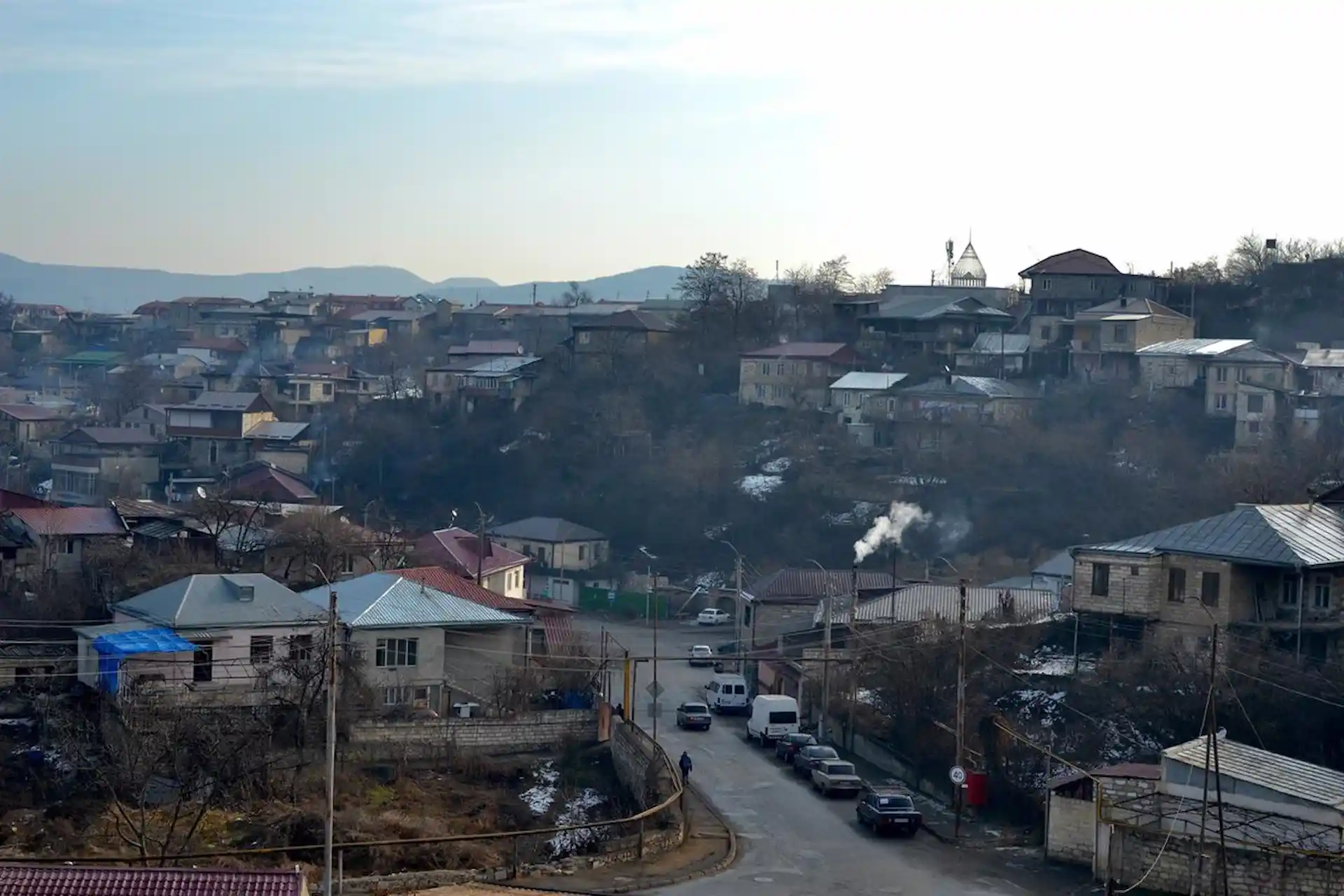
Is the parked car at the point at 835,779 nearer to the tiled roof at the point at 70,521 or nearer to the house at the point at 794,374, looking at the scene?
the tiled roof at the point at 70,521

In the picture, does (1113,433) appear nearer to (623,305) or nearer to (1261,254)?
(1261,254)

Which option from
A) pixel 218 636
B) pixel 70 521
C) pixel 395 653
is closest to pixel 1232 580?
pixel 395 653

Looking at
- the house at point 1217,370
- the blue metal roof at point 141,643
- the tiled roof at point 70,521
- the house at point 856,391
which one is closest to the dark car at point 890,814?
the blue metal roof at point 141,643

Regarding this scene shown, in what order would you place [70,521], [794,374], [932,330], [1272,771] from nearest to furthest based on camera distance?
[1272,771] < [70,521] < [794,374] < [932,330]

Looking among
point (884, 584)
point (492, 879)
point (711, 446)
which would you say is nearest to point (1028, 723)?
point (492, 879)

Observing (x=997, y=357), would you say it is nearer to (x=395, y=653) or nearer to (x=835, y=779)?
(x=395, y=653)

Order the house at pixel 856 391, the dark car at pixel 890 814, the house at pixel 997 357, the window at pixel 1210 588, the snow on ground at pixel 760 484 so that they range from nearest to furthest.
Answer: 1. the dark car at pixel 890 814
2. the window at pixel 1210 588
3. the snow on ground at pixel 760 484
4. the house at pixel 856 391
5. the house at pixel 997 357

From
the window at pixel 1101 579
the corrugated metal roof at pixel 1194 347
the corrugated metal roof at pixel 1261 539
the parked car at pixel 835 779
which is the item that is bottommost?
the parked car at pixel 835 779
